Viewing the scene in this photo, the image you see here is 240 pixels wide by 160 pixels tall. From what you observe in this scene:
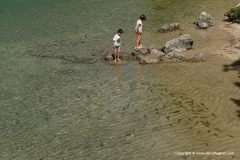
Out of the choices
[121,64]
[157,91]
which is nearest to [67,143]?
[157,91]

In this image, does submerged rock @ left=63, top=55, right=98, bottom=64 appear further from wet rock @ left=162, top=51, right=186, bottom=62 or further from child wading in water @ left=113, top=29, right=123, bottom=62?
wet rock @ left=162, top=51, right=186, bottom=62

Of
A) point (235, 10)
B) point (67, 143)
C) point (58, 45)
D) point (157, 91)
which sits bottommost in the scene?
point (67, 143)

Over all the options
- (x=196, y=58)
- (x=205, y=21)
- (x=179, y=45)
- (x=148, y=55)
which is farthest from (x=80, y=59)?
(x=205, y=21)

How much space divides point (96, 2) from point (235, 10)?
16.0 meters

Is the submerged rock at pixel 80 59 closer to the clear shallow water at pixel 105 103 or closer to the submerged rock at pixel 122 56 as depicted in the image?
the clear shallow water at pixel 105 103

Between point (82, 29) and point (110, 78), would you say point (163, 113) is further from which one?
point (82, 29)

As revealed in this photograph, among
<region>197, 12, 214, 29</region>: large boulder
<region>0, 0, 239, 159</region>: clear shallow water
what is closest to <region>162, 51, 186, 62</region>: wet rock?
<region>0, 0, 239, 159</region>: clear shallow water

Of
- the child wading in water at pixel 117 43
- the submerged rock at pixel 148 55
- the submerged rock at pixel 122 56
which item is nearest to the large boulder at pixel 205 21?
the submerged rock at pixel 148 55

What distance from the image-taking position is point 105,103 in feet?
57.8

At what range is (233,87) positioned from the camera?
18.1 metres

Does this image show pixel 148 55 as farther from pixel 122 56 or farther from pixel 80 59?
pixel 80 59

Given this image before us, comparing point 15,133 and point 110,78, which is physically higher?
point 110,78

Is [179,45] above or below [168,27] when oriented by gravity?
below

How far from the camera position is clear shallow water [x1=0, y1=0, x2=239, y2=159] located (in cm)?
1416
